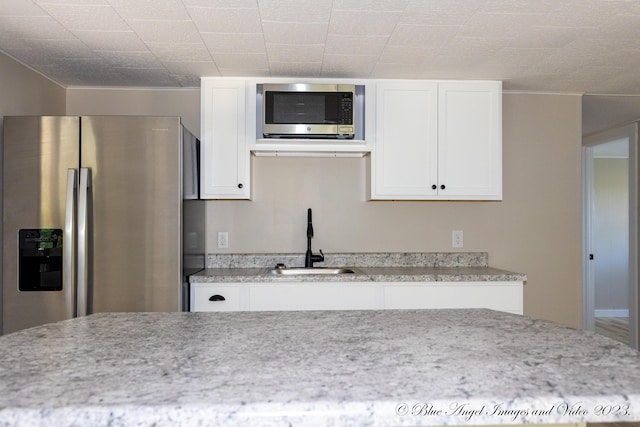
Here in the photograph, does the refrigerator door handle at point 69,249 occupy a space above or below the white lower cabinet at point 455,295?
above

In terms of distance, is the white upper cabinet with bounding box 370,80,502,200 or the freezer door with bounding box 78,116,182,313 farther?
the white upper cabinet with bounding box 370,80,502,200

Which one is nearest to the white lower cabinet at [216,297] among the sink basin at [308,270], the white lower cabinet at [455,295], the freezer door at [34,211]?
the sink basin at [308,270]

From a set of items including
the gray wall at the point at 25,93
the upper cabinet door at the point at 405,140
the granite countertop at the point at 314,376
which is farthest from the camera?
the upper cabinet door at the point at 405,140

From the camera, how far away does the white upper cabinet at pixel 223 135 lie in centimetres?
304

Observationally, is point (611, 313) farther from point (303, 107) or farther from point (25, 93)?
point (25, 93)

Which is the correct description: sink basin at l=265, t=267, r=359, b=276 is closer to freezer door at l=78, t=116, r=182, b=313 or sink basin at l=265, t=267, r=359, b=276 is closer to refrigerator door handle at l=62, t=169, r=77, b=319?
freezer door at l=78, t=116, r=182, b=313

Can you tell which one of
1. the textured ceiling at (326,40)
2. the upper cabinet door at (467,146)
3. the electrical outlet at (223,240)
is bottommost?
the electrical outlet at (223,240)

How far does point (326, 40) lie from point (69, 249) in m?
1.71

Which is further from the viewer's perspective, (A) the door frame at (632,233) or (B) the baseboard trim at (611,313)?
(B) the baseboard trim at (611,313)

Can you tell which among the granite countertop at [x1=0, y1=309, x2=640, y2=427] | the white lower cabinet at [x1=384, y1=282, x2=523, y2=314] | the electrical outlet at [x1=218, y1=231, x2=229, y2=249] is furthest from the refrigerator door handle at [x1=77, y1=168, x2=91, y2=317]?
the white lower cabinet at [x1=384, y1=282, x2=523, y2=314]

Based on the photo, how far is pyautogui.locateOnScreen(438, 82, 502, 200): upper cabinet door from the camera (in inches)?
122

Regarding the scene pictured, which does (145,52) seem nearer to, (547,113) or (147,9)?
(147,9)

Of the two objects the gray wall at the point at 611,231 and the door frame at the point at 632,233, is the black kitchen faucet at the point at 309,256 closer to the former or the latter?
the door frame at the point at 632,233

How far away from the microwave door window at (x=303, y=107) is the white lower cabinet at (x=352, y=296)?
1.01 m
